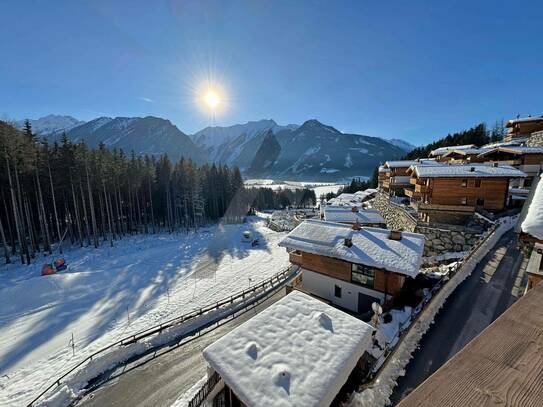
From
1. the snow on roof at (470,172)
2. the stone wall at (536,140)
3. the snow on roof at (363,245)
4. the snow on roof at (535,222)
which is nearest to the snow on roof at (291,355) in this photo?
the snow on roof at (535,222)

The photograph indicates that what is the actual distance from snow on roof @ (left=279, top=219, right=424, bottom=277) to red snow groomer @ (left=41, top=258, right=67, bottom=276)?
25280 mm

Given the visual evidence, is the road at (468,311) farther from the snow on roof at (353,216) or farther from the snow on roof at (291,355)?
the snow on roof at (353,216)

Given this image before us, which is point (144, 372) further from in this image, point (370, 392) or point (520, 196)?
point (520, 196)

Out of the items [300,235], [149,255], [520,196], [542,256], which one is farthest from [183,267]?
[520,196]

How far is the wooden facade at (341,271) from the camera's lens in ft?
43.5

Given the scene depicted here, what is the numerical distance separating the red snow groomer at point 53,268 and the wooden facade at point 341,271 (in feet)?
83.8

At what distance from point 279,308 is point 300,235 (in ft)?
28.2

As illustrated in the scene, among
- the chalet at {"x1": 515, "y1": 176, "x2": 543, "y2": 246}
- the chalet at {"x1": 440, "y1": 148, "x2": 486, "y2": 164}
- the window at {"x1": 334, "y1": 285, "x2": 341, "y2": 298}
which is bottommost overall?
the window at {"x1": 334, "y1": 285, "x2": 341, "y2": 298}

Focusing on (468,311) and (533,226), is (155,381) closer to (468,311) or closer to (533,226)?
(468,311)

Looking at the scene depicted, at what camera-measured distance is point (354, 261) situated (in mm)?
13891

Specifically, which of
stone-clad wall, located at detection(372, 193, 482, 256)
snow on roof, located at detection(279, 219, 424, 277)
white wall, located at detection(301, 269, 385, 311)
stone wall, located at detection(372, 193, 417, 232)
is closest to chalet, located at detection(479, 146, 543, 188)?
stone wall, located at detection(372, 193, 417, 232)

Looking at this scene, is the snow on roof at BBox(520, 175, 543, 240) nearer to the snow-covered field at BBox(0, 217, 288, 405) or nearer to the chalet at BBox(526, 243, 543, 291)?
the chalet at BBox(526, 243, 543, 291)

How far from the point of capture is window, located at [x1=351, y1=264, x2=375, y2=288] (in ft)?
45.8

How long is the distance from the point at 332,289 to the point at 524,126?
199ft
